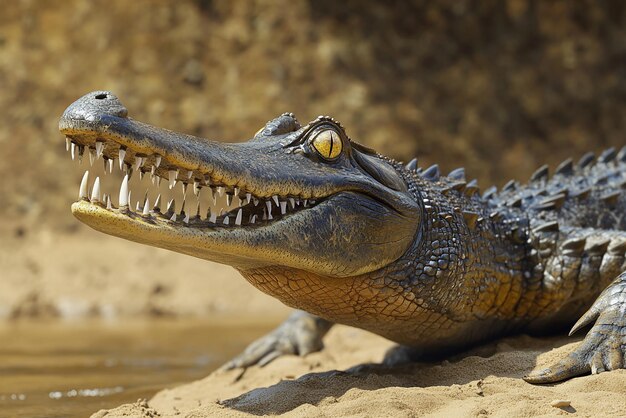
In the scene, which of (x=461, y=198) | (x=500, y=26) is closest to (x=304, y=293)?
A: (x=461, y=198)

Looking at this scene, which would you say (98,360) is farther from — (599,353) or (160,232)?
(599,353)

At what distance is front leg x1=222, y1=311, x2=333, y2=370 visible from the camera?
507 centimetres

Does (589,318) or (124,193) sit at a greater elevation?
(124,193)

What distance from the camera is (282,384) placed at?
357 cm

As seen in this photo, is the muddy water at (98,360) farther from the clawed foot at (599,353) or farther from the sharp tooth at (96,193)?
the clawed foot at (599,353)

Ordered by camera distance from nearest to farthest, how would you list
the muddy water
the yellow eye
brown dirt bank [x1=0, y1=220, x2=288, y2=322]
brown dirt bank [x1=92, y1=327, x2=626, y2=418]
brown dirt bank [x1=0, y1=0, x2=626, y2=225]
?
brown dirt bank [x1=92, y1=327, x2=626, y2=418], the yellow eye, the muddy water, brown dirt bank [x1=0, y1=220, x2=288, y2=322], brown dirt bank [x1=0, y1=0, x2=626, y2=225]

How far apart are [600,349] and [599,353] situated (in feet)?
0.09

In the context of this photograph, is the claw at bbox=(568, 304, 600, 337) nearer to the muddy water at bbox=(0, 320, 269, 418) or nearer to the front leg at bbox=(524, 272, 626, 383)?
the front leg at bbox=(524, 272, 626, 383)

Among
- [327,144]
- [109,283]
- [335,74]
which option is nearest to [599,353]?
[327,144]

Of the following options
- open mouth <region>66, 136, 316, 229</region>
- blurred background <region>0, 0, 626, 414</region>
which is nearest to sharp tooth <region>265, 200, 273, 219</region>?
open mouth <region>66, 136, 316, 229</region>

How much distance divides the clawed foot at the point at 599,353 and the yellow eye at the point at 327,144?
1.30 meters

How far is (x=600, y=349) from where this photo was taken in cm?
336

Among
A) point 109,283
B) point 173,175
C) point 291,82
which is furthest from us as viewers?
point 291,82

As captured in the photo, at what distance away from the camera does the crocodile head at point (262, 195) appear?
297 centimetres
